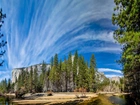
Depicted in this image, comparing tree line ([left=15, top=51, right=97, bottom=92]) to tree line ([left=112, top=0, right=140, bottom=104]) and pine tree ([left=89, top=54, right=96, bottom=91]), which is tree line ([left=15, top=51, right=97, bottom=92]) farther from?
tree line ([left=112, top=0, right=140, bottom=104])

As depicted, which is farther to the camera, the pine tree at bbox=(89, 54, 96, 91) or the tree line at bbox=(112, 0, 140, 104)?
the pine tree at bbox=(89, 54, 96, 91)

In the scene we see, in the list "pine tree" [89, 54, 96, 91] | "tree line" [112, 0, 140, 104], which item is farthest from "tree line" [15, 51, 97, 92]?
"tree line" [112, 0, 140, 104]

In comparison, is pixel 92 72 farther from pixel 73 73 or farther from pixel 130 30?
pixel 130 30

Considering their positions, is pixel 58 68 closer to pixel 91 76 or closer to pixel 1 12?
pixel 91 76

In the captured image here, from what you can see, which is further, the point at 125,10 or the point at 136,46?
the point at 125,10

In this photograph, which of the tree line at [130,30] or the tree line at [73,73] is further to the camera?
the tree line at [73,73]

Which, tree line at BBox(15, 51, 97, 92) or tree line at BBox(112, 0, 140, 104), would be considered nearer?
tree line at BBox(112, 0, 140, 104)

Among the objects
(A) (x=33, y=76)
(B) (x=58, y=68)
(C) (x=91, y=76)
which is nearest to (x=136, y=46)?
(C) (x=91, y=76)

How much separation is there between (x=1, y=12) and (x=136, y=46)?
12.2 m

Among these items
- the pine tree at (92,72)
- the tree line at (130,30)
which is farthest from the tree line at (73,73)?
the tree line at (130,30)

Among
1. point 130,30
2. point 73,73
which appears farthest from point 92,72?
point 130,30

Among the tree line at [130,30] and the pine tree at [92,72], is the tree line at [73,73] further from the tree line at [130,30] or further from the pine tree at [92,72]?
the tree line at [130,30]

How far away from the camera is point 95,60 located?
87688 millimetres

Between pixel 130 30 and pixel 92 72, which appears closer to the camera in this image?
pixel 130 30
